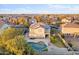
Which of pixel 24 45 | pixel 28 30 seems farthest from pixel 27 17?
pixel 24 45

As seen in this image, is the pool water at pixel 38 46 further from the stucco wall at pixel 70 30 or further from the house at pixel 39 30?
the stucco wall at pixel 70 30

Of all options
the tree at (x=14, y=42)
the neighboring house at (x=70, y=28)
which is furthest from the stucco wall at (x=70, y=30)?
the tree at (x=14, y=42)

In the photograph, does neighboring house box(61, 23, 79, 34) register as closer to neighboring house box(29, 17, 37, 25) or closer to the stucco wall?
the stucco wall

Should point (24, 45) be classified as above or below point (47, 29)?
below

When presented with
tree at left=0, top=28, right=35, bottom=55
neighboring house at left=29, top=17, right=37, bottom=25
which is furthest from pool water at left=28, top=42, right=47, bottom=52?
neighboring house at left=29, top=17, right=37, bottom=25

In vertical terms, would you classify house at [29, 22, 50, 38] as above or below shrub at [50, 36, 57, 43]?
above
